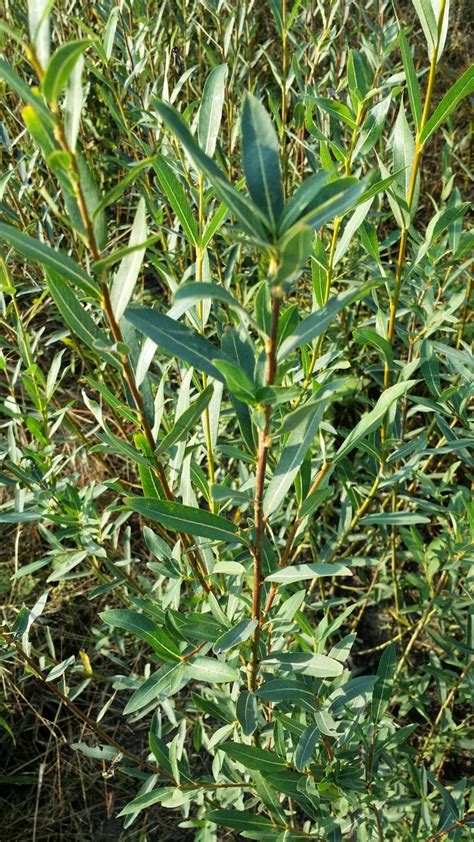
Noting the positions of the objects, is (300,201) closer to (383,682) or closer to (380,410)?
(380,410)

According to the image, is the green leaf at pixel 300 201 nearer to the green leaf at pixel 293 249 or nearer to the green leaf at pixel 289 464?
the green leaf at pixel 293 249

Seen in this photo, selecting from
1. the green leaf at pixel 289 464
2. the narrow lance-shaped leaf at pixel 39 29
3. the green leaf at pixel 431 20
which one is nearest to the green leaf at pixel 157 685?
the green leaf at pixel 289 464

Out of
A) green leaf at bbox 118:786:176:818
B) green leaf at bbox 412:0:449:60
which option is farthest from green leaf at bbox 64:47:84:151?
green leaf at bbox 118:786:176:818

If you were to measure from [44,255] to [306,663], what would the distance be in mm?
734

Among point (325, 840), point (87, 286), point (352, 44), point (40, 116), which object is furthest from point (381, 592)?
point (352, 44)

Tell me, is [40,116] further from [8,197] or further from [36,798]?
[36,798]

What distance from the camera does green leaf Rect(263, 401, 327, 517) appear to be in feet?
2.75

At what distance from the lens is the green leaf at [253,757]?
116 centimetres

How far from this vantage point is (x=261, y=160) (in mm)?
622

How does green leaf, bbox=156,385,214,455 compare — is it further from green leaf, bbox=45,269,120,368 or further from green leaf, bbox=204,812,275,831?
green leaf, bbox=204,812,275,831

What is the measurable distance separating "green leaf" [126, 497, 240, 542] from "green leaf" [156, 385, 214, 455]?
0.09 m

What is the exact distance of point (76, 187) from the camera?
2.12 ft

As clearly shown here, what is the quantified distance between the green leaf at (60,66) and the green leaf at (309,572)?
62 cm

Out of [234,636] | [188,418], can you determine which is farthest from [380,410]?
[234,636]
